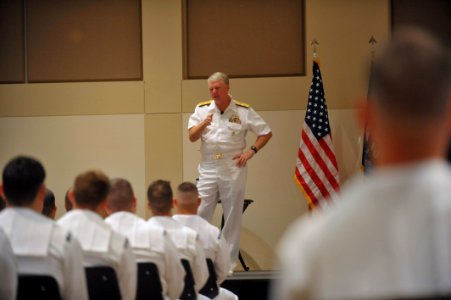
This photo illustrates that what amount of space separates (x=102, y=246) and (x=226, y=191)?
328 centimetres

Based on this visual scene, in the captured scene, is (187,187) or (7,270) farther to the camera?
(187,187)

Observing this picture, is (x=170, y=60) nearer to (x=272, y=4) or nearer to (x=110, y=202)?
(x=272, y=4)

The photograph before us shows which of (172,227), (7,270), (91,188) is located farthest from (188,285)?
(7,270)

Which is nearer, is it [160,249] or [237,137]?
[160,249]

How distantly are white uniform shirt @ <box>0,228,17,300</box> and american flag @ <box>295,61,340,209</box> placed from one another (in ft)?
15.5

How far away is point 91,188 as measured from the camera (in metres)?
3.45

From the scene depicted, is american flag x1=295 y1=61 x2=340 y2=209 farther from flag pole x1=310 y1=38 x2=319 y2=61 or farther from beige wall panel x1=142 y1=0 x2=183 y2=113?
beige wall panel x1=142 y1=0 x2=183 y2=113

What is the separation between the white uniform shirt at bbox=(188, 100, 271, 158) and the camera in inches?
265

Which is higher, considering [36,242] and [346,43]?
→ [346,43]

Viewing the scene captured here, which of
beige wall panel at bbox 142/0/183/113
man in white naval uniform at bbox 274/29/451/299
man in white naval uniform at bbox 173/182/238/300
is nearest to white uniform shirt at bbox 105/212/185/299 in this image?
man in white naval uniform at bbox 173/182/238/300

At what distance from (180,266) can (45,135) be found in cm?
463

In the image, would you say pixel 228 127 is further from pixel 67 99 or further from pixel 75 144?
pixel 67 99

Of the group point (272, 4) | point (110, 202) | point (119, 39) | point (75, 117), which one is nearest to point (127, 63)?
point (119, 39)

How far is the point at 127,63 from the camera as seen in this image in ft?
27.2
